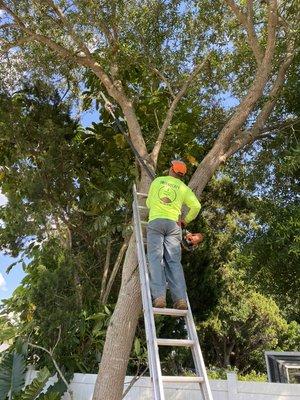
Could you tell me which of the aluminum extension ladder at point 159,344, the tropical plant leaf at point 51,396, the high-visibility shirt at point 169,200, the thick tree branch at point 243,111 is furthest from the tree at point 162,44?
the tropical plant leaf at point 51,396

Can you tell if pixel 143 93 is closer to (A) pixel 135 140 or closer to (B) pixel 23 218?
(A) pixel 135 140

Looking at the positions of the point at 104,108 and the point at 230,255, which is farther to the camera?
the point at 230,255

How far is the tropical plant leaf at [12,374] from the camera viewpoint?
5.59 m

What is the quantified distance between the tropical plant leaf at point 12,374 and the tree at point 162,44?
10.0 ft

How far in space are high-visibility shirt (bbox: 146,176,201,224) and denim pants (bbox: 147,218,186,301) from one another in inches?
4.2

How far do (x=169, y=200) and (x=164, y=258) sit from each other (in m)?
0.62

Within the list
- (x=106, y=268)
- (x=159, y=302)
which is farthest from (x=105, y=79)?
(x=159, y=302)

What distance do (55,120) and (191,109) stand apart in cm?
255

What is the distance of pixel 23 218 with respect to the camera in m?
6.86

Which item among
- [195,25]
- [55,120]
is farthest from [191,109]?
[55,120]

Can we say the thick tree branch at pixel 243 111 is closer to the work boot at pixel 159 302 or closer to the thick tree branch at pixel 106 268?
the work boot at pixel 159 302

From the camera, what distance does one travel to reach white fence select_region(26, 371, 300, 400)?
15.1 ft

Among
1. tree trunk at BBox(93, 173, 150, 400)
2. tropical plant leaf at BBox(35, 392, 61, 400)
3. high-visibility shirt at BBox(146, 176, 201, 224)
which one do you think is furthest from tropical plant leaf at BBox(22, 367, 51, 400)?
high-visibility shirt at BBox(146, 176, 201, 224)

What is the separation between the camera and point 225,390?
4.83 meters
